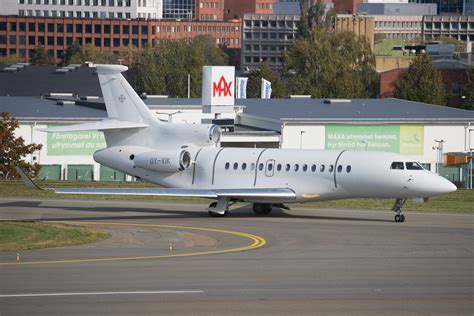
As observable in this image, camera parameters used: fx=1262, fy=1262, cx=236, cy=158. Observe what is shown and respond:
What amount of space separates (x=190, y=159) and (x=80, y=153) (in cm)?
3049

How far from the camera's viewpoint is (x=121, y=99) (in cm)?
5141

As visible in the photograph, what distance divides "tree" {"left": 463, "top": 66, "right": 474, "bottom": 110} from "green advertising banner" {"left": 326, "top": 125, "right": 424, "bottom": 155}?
39.7 metres

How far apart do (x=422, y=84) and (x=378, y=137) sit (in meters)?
42.5

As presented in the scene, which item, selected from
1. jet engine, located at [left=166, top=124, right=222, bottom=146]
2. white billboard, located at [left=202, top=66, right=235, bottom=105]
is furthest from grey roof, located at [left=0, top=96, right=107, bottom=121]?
jet engine, located at [left=166, top=124, right=222, bottom=146]

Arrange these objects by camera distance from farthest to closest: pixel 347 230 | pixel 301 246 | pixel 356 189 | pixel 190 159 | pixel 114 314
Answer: pixel 190 159 < pixel 356 189 < pixel 347 230 < pixel 301 246 < pixel 114 314

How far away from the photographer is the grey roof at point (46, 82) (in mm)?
122812

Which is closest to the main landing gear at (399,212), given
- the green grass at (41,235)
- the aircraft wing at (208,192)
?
the aircraft wing at (208,192)

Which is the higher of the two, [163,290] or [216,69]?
[216,69]

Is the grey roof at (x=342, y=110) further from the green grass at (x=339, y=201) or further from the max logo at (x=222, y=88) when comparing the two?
the green grass at (x=339, y=201)

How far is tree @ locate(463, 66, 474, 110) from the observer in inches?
4926

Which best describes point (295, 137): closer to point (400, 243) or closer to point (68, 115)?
point (68, 115)

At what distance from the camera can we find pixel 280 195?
47594 millimetres

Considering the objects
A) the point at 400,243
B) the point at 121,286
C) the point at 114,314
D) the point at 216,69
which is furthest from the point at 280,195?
the point at 216,69

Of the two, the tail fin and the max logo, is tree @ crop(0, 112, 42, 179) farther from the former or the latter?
the tail fin
